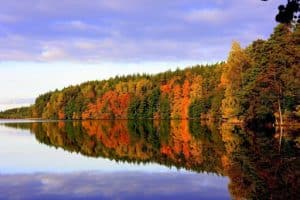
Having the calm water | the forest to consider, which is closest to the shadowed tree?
the calm water

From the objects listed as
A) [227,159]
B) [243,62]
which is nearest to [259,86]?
[243,62]

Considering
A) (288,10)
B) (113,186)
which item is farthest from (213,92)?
(288,10)

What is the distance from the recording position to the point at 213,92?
11356 centimetres

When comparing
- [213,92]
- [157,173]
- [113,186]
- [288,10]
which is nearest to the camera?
[288,10]

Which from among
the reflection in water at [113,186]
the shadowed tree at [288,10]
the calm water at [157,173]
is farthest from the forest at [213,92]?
the shadowed tree at [288,10]

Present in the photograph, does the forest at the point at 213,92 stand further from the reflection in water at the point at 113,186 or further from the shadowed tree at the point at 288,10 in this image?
the shadowed tree at the point at 288,10

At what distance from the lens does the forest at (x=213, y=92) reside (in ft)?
195

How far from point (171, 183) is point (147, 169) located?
5205mm

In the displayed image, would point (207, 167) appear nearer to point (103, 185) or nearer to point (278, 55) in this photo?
point (103, 185)

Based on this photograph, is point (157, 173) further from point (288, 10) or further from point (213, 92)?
point (213, 92)

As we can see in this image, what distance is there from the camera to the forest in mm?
59312

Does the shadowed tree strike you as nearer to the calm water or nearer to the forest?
the calm water

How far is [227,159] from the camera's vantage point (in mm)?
29953

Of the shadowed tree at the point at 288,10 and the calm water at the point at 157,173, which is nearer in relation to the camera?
the shadowed tree at the point at 288,10
